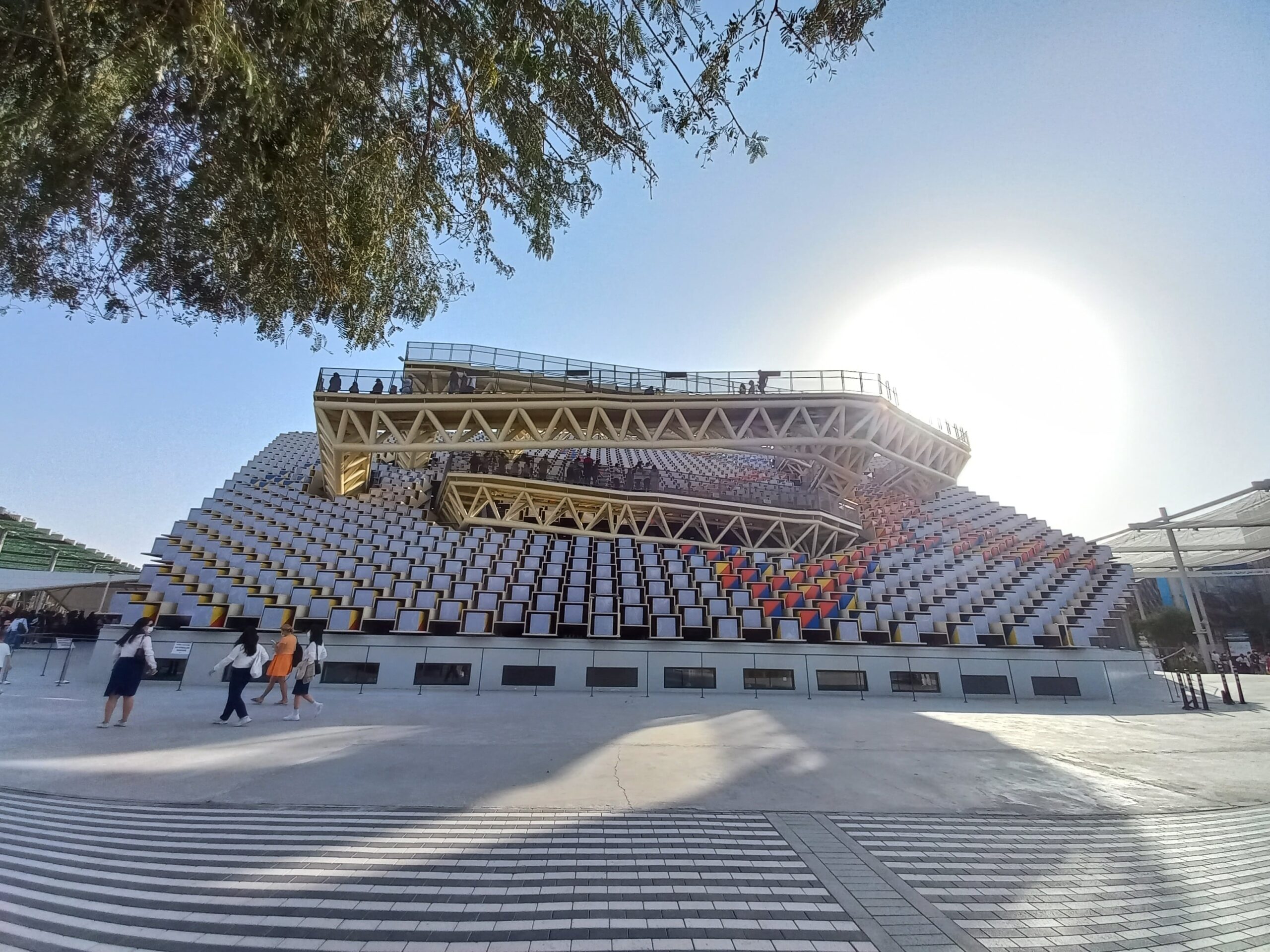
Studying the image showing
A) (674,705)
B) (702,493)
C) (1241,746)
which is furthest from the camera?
(702,493)

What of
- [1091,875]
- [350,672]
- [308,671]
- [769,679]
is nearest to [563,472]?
[350,672]

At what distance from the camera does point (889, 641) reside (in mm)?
14969

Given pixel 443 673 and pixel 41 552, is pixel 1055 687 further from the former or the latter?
pixel 41 552

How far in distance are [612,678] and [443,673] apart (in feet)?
13.8

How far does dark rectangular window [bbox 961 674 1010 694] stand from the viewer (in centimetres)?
1393

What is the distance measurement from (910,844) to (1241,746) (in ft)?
26.9

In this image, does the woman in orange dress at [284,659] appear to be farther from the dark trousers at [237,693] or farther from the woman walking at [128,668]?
the woman walking at [128,668]

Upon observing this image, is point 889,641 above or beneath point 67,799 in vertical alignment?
above

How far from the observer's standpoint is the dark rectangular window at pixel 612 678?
13453mm

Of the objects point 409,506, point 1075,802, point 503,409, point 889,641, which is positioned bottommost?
point 1075,802

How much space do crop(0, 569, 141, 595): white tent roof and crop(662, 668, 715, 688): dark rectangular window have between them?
2598 centimetres

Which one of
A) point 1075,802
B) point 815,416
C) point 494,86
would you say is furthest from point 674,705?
point 815,416

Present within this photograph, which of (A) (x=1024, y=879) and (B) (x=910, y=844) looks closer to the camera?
(A) (x=1024, y=879)

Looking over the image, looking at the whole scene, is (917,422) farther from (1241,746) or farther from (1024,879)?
(1024,879)
